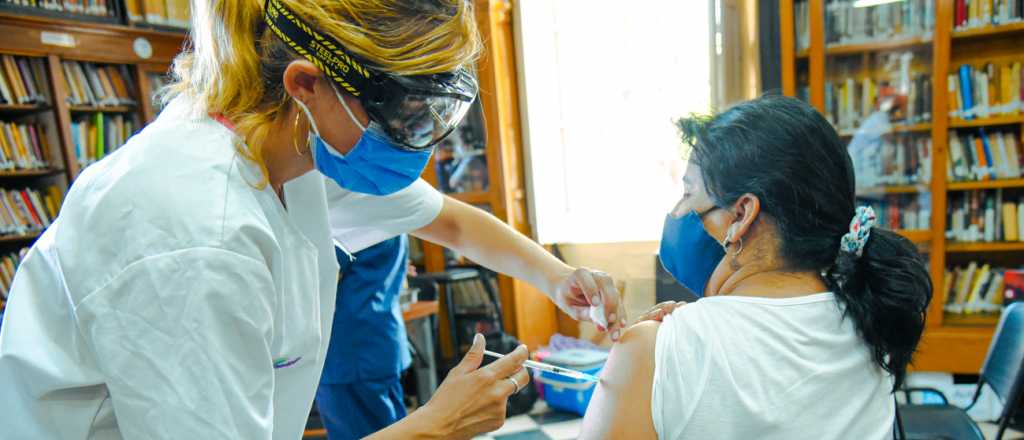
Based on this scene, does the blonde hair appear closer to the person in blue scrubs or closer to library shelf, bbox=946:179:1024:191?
the person in blue scrubs

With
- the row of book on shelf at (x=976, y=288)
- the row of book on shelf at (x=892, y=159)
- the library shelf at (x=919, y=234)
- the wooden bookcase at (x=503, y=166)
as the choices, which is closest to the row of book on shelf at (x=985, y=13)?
the row of book on shelf at (x=892, y=159)

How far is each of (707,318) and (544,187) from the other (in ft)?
10.1

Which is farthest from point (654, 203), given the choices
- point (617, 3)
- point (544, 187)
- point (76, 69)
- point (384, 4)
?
point (76, 69)

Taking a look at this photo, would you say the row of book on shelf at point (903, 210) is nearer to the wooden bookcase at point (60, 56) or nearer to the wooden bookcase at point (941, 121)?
the wooden bookcase at point (941, 121)

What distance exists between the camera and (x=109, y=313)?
647mm

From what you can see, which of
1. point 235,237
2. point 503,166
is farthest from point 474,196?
point 235,237

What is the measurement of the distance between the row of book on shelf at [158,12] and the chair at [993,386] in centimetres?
440

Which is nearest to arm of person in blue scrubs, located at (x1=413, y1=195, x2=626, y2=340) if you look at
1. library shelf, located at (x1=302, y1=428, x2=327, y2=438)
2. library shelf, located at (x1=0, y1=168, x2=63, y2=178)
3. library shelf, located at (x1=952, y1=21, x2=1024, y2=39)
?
library shelf, located at (x1=302, y1=428, x2=327, y2=438)

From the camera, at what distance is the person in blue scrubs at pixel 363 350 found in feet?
7.09

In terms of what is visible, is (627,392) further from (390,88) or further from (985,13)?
(985,13)

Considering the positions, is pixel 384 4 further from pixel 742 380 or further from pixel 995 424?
pixel 995 424

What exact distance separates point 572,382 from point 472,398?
2487 millimetres

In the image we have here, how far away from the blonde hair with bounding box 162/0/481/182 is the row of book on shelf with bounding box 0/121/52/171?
3490 mm

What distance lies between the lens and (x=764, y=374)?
2.89ft
